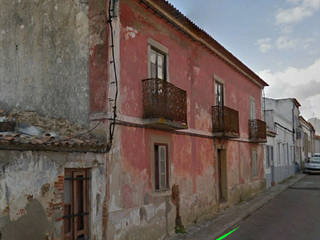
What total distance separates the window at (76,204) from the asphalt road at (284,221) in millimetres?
4437

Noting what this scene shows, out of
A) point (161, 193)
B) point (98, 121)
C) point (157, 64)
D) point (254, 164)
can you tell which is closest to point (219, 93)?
point (157, 64)

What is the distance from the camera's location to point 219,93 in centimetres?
1510

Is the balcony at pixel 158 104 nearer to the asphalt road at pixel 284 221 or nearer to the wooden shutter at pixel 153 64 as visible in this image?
the wooden shutter at pixel 153 64

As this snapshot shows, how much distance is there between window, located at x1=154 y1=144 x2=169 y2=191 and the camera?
996 centimetres

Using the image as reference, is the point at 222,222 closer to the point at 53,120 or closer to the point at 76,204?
the point at 76,204

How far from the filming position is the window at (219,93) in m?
14.8

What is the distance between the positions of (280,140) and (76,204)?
22987 mm

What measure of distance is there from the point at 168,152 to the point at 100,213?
3386 mm

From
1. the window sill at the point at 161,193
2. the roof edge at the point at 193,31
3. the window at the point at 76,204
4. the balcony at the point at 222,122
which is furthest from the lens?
the balcony at the point at 222,122

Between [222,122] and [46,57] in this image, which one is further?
[222,122]

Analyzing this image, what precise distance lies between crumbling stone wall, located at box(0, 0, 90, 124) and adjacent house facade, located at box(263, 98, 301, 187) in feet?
54.2

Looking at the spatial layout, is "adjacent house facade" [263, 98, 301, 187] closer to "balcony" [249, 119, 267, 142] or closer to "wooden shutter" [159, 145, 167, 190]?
"balcony" [249, 119, 267, 142]

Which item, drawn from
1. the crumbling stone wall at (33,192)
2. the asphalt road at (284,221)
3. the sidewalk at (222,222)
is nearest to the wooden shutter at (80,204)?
the crumbling stone wall at (33,192)

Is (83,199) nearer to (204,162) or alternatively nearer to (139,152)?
(139,152)
